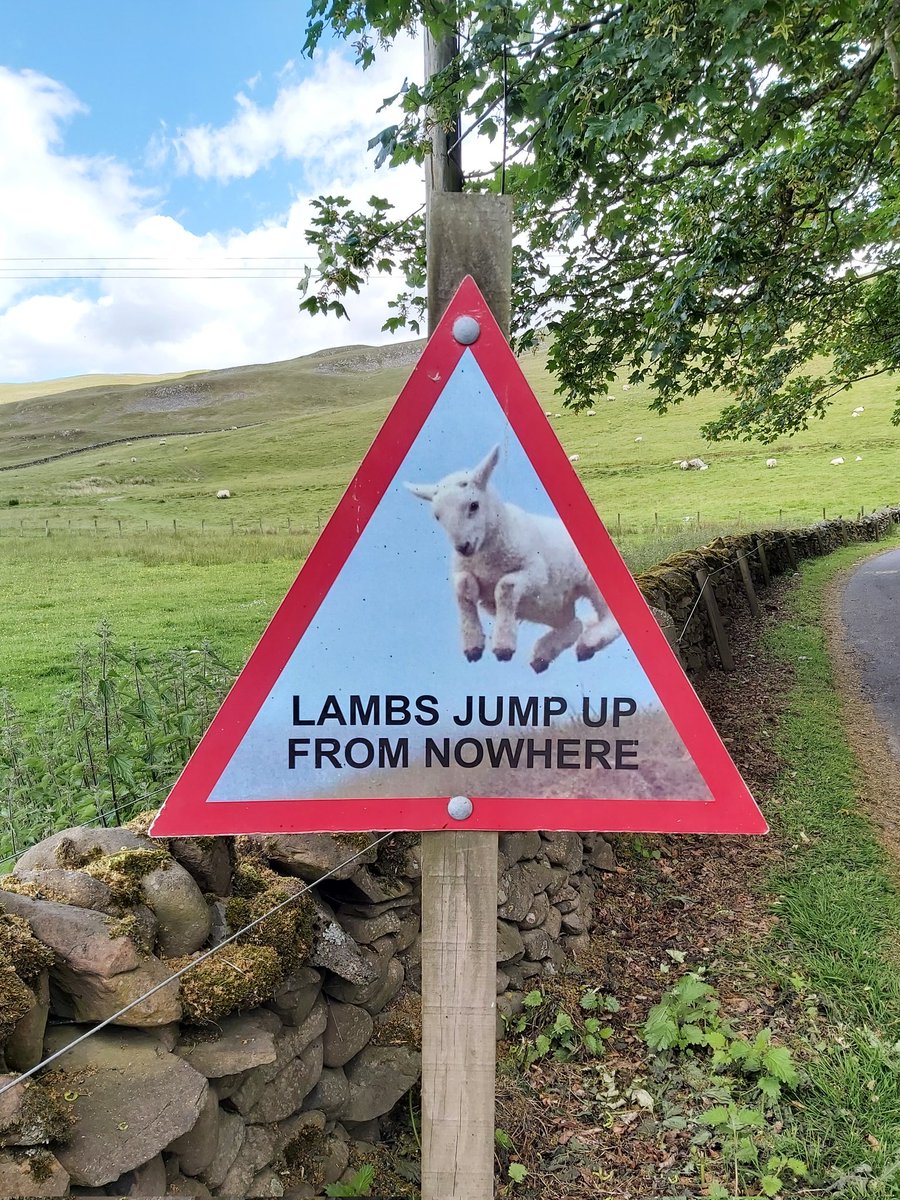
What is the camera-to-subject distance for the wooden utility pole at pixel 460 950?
5.06ft

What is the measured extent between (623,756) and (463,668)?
38 centimetres

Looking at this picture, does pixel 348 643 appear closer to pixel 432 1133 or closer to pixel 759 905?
pixel 432 1133

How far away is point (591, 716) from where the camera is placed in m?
1.45

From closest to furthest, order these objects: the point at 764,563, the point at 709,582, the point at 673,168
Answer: the point at 673,168 < the point at 709,582 < the point at 764,563

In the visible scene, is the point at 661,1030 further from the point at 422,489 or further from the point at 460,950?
the point at 422,489

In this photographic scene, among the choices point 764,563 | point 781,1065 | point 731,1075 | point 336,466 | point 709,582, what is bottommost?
point 731,1075

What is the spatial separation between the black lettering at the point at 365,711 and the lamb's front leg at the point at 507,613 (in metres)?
0.27

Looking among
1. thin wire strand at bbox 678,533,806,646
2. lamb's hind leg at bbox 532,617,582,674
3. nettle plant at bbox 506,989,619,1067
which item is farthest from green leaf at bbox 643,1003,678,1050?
thin wire strand at bbox 678,533,806,646

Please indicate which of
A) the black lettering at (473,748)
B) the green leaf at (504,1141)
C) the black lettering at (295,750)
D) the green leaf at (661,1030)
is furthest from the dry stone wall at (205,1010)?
the black lettering at (473,748)

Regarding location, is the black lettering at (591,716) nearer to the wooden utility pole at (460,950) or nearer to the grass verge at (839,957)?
the wooden utility pole at (460,950)

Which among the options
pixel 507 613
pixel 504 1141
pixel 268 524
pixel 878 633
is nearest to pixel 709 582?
pixel 878 633

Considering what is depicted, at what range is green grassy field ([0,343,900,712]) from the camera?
448 inches

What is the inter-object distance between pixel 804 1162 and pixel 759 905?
1608 millimetres

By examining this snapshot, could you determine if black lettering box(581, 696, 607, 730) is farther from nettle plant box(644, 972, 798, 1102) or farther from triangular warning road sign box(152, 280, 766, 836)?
nettle plant box(644, 972, 798, 1102)
